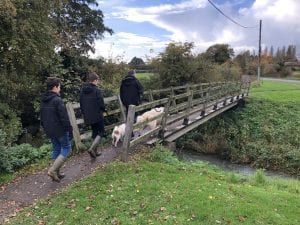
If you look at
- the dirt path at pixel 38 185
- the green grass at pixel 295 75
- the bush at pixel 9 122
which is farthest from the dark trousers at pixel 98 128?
the green grass at pixel 295 75

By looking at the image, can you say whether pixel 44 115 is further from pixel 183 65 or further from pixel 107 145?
pixel 183 65

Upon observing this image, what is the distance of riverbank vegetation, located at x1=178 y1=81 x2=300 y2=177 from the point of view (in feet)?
67.7

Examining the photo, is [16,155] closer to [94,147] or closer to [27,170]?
[27,170]

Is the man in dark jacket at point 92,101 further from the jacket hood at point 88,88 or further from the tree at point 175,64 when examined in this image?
the tree at point 175,64

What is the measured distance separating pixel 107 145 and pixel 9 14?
5959 millimetres

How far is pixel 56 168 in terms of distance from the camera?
840cm

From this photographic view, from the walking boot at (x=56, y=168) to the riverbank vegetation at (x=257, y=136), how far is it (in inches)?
527

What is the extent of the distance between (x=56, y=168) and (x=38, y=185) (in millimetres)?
606

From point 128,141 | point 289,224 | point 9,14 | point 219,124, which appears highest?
point 9,14

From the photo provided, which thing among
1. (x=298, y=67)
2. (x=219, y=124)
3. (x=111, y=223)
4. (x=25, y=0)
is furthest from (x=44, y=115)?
(x=298, y=67)

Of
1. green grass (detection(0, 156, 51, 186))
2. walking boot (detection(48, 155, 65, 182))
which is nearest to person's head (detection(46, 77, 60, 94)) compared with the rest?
walking boot (detection(48, 155, 65, 182))

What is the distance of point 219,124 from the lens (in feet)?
82.7

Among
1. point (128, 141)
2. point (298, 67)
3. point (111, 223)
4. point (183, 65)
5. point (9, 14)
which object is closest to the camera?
point (111, 223)

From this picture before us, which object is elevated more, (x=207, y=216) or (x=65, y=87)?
(x=65, y=87)
